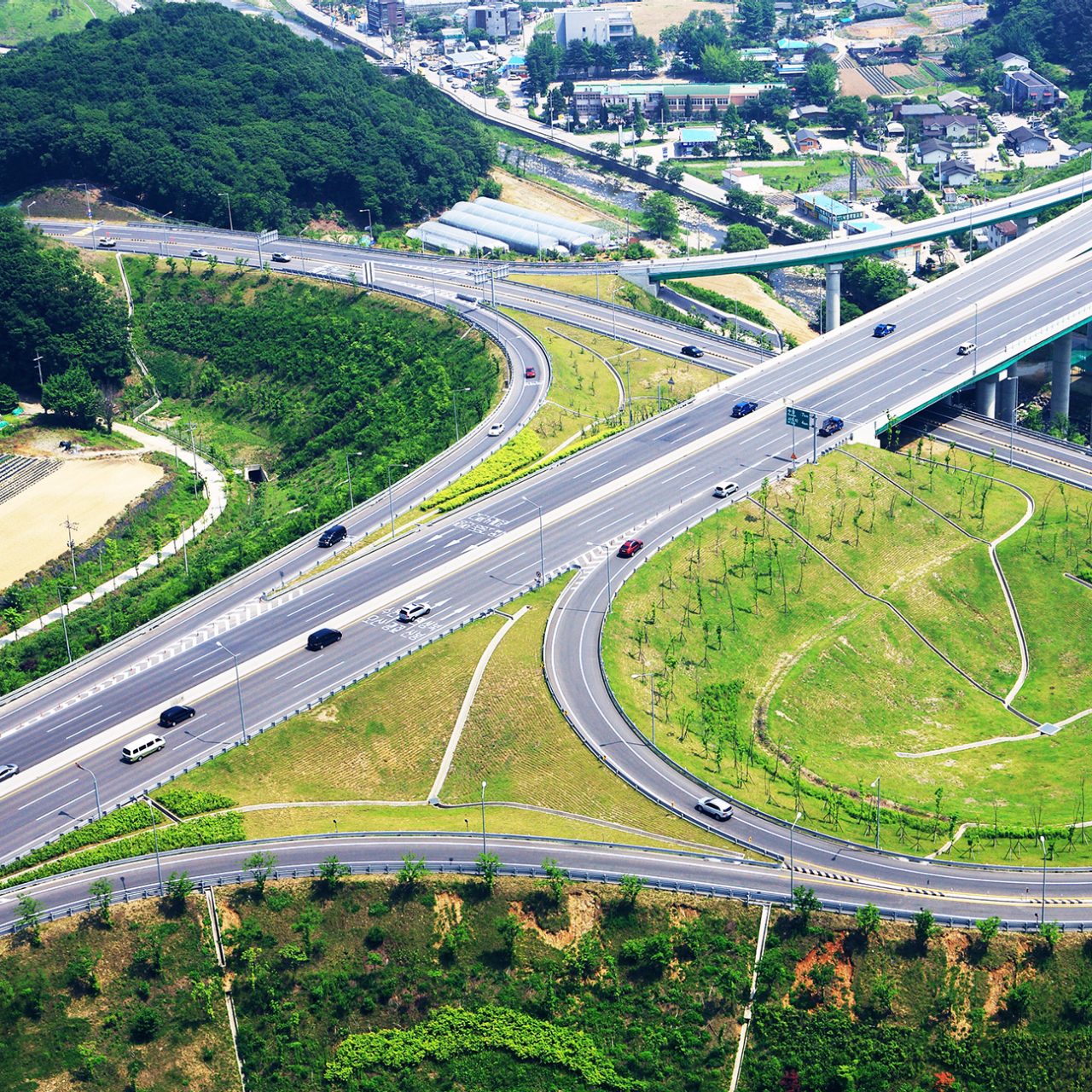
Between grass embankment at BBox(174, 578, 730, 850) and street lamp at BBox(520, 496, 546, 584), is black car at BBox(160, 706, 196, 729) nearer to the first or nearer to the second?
grass embankment at BBox(174, 578, 730, 850)

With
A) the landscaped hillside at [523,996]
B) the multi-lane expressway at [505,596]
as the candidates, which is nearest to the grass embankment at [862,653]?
the multi-lane expressway at [505,596]

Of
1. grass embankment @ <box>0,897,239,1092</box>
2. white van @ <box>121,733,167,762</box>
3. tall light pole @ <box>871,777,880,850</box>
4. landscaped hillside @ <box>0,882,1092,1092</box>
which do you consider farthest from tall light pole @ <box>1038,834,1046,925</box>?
white van @ <box>121,733,167,762</box>

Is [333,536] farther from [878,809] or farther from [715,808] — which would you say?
[878,809]

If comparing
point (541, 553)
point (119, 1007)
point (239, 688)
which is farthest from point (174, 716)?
point (541, 553)

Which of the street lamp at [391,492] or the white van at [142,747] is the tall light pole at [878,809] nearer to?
the white van at [142,747]

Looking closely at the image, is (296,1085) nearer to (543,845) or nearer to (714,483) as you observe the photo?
(543,845)
